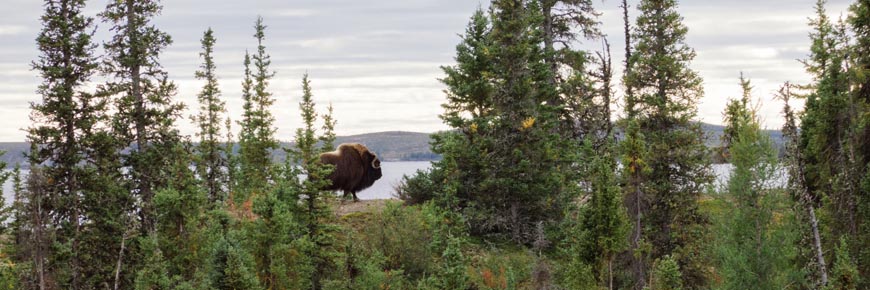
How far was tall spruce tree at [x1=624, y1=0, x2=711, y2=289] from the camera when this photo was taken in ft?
82.9

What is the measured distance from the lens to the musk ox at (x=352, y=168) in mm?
30156

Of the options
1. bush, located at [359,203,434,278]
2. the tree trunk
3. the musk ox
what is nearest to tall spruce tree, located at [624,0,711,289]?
bush, located at [359,203,434,278]

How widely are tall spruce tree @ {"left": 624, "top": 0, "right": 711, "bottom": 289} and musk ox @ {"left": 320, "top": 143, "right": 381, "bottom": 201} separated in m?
10.7

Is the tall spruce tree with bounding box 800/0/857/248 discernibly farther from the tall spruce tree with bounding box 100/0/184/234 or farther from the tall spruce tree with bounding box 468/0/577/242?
the tall spruce tree with bounding box 100/0/184/234

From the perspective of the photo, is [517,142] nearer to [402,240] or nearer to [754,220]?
[402,240]

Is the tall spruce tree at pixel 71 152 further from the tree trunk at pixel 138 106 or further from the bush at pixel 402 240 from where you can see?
the bush at pixel 402 240

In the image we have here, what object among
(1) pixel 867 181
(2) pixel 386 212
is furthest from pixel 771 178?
(2) pixel 386 212

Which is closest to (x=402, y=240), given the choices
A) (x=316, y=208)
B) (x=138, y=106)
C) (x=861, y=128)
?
(x=316, y=208)

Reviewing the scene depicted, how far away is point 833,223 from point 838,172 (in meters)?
1.95

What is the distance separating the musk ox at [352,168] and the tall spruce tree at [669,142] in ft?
35.2

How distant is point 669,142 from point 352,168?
12278 mm

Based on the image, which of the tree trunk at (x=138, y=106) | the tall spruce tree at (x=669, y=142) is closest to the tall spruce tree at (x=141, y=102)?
the tree trunk at (x=138, y=106)

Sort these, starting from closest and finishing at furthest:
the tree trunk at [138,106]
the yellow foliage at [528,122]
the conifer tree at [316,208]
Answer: the conifer tree at [316,208] < the yellow foliage at [528,122] < the tree trunk at [138,106]

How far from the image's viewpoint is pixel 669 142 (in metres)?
26.0
